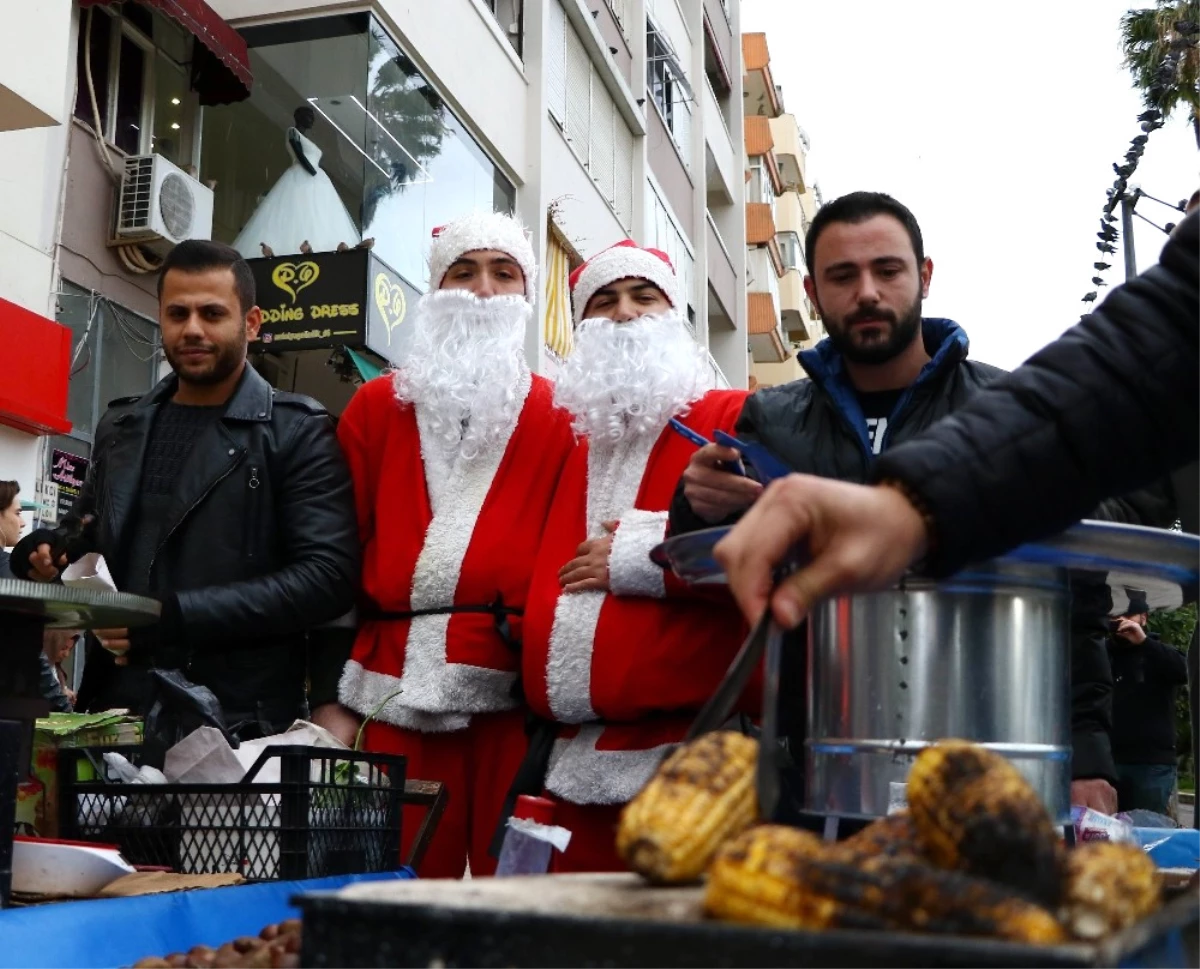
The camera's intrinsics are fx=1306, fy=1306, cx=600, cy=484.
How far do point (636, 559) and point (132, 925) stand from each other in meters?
1.78

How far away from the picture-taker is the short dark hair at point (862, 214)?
12.9 feet

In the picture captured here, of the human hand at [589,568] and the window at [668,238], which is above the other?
the window at [668,238]

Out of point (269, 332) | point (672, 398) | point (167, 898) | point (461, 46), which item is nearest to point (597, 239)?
point (461, 46)

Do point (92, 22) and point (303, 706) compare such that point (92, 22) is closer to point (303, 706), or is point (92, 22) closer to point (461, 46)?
point (461, 46)

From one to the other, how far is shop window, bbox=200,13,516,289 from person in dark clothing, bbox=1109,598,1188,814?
24.3ft

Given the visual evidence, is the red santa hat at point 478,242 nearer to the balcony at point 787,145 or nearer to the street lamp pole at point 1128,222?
the street lamp pole at point 1128,222

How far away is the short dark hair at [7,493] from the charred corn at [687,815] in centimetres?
669

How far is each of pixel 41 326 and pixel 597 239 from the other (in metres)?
11.4

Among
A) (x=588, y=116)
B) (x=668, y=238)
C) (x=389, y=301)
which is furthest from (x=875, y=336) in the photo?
(x=668, y=238)

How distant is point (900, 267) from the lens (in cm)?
384

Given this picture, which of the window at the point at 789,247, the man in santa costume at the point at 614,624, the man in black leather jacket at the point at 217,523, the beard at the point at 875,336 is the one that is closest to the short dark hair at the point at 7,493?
the man in black leather jacket at the point at 217,523

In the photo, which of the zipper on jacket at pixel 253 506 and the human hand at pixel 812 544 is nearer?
the human hand at pixel 812 544

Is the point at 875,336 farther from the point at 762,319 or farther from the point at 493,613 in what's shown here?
the point at 762,319

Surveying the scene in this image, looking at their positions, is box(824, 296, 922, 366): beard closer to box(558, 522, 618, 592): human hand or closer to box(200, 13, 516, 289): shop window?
box(558, 522, 618, 592): human hand
